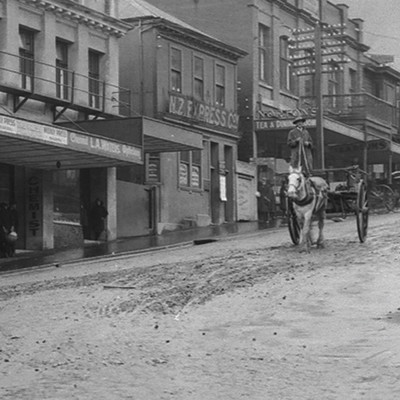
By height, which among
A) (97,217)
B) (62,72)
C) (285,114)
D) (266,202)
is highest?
(62,72)

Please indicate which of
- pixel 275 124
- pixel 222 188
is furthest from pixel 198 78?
pixel 275 124

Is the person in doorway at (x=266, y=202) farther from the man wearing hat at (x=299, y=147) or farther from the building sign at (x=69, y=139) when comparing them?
the man wearing hat at (x=299, y=147)

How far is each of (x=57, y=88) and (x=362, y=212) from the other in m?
12.4

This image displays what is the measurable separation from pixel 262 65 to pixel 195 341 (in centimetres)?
3638

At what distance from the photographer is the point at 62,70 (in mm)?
31547

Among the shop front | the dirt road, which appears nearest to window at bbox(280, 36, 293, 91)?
the shop front

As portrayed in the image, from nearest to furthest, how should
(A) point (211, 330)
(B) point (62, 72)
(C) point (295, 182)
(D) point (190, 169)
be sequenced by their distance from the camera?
(A) point (211, 330)
(C) point (295, 182)
(B) point (62, 72)
(D) point (190, 169)

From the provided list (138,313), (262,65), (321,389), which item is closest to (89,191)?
(262,65)

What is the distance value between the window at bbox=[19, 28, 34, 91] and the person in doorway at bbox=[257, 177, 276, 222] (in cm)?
1390

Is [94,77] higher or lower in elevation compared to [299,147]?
higher

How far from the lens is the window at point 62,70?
3156cm

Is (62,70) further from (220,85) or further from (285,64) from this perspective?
(285,64)

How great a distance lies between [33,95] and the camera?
97.1ft

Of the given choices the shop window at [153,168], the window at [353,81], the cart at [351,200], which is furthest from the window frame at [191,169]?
the window at [353,81]
